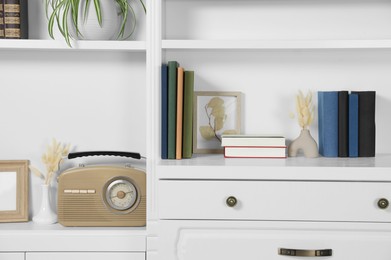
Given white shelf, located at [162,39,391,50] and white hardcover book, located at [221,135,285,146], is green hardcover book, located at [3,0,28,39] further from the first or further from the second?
white hardcover book, located at [221,135,285,146]

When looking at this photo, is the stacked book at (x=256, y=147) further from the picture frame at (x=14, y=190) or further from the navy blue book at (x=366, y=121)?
the picture frame at (x=14, y=190)

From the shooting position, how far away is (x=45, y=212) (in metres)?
2.29

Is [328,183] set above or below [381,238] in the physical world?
above

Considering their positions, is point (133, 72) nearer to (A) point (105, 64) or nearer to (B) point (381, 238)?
(A) point (105, 64)

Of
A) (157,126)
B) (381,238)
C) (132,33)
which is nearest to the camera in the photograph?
(381,238)

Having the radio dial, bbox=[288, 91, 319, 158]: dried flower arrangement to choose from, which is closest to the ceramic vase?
bbox=[288, 91, 319, 158]: dried flower arrangement

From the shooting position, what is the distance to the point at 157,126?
81.8 inches

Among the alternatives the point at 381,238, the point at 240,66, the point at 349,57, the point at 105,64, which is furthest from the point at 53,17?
the point at 381,238

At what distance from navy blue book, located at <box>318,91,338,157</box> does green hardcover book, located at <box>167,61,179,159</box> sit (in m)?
0.50

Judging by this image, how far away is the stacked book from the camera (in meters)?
2.16

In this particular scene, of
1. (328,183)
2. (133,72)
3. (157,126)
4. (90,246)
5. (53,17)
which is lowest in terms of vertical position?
(90,246)

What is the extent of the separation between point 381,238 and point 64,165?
3.70ft

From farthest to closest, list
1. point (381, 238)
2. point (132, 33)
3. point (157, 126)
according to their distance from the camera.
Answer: point (132, 33)
point (157, 126)
point (381, 238)

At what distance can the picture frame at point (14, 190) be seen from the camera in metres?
2.32
